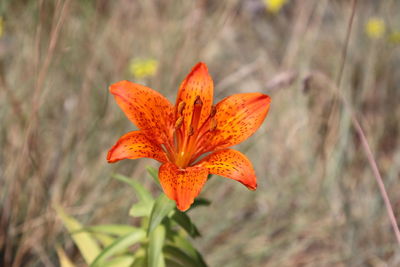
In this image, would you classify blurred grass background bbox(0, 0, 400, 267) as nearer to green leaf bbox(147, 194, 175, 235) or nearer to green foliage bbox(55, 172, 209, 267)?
green foliage bbox(55, 172, 209, 267)

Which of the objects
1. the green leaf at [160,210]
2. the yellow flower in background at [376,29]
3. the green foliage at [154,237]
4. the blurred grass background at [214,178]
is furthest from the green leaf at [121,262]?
the yellow flower in background at [376,29]

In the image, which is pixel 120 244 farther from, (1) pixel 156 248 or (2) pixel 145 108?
(2) pixel 145 108

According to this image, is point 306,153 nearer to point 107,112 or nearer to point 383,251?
point 383,251

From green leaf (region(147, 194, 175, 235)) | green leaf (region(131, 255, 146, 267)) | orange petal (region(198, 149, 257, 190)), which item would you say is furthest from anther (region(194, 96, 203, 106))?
green leaf (region(131, 255, 146, 267))

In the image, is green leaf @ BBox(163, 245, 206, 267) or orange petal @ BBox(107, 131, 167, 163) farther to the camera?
green leaf @ BBox(163, 245, 206, 267)

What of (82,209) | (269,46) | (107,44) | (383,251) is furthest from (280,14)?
(82,209)

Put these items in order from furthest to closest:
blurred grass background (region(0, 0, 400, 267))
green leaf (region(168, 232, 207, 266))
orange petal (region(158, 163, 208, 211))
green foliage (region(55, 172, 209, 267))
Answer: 1. blurred grass background (region(0, 0, 400, 267))
2. green leaf (region(168, 232, 207, 266))
3. green foliage (region(55, 172, 209, 267))
4. orange petal (region(158, 163, 208, 211))
